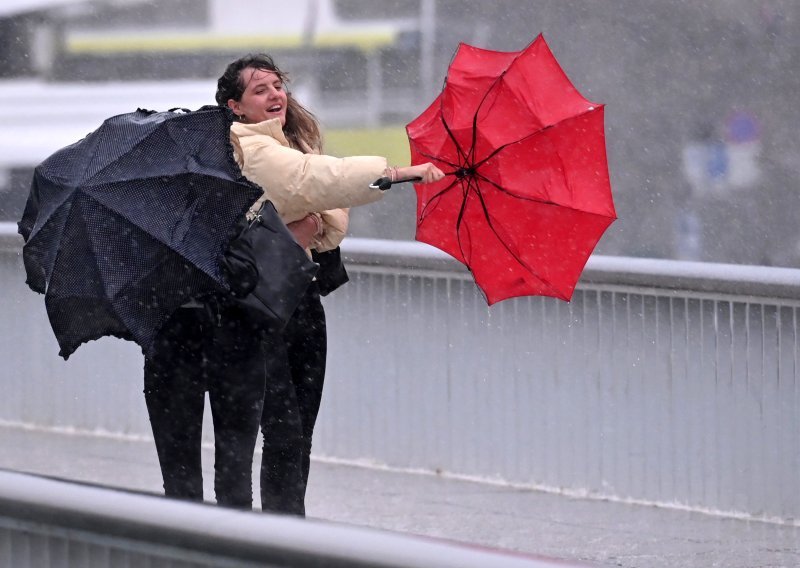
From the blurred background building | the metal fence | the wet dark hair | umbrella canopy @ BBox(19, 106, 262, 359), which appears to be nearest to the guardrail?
umbrella canopy @ BBox(19, 106, 262, 359)

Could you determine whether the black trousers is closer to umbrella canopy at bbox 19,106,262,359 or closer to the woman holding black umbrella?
the woman holding black umbrella

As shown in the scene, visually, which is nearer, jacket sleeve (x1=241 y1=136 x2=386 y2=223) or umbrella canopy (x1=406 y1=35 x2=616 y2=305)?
jacket sleeve (x1=241 y1=136 x2=386 y2=223)

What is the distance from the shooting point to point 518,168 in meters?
5.84

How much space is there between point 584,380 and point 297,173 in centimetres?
295

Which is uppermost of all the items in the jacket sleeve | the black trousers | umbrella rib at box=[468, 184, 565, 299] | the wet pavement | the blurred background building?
the blurred background building

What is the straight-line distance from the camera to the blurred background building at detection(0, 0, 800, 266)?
25.5 m

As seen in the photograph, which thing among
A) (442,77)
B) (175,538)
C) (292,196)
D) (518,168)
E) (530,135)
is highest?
Result: (442,77)

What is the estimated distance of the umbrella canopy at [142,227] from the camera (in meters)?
4.87

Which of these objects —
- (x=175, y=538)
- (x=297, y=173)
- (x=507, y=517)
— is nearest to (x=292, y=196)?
(x=297, y=173)

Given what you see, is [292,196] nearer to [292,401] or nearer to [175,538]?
[292,401]

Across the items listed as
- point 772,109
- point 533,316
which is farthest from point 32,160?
point 533,316

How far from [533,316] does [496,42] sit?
21.8 meters

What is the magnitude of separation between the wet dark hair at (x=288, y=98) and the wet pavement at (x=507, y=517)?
1473 millimetres

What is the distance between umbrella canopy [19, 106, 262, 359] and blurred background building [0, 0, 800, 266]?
1882cm
